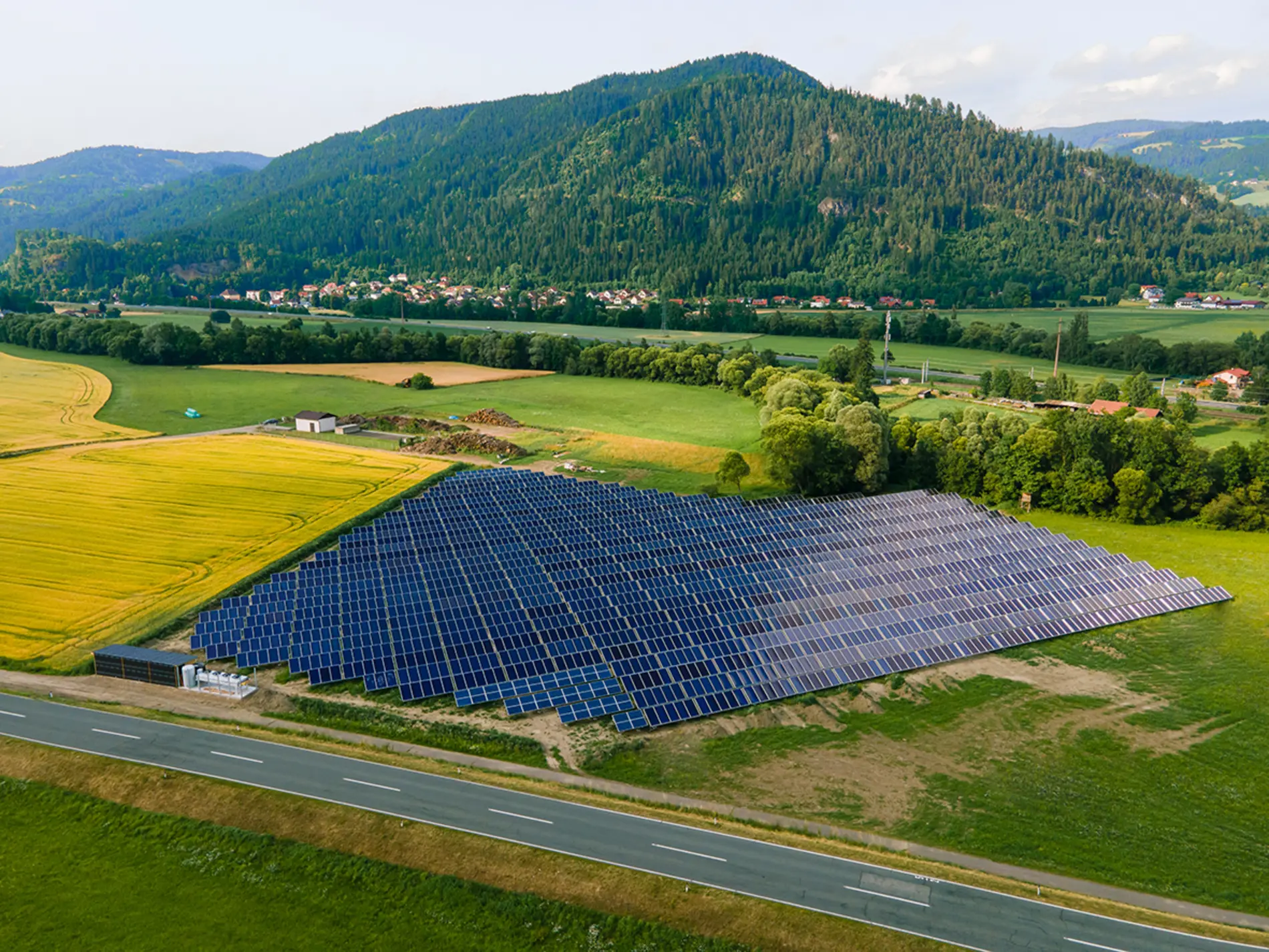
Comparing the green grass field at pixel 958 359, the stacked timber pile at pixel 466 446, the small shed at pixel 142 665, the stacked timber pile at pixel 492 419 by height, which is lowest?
the small shed at pixel 142 665

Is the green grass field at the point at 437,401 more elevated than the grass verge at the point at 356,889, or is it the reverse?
the green grass field at the point at 437,401

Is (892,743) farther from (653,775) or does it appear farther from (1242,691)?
(1242,691)

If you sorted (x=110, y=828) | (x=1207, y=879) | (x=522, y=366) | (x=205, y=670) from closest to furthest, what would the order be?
(x=1207, y=879), (x=110, y=828), (x=205, y=670), (x=522, y=366)

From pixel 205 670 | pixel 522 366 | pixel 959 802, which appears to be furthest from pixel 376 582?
pixel 522 366

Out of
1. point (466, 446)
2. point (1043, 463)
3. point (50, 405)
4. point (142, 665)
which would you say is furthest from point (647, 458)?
point (50, 405)

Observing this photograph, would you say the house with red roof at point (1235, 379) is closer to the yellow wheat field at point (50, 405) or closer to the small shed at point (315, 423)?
A: the small shed at point (315, 423)

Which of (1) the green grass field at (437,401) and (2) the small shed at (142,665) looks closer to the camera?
(2) the small shed at (142,665)

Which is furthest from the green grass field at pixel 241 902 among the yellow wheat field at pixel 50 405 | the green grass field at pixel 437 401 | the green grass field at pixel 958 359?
the green grass field at pixel 958 359
